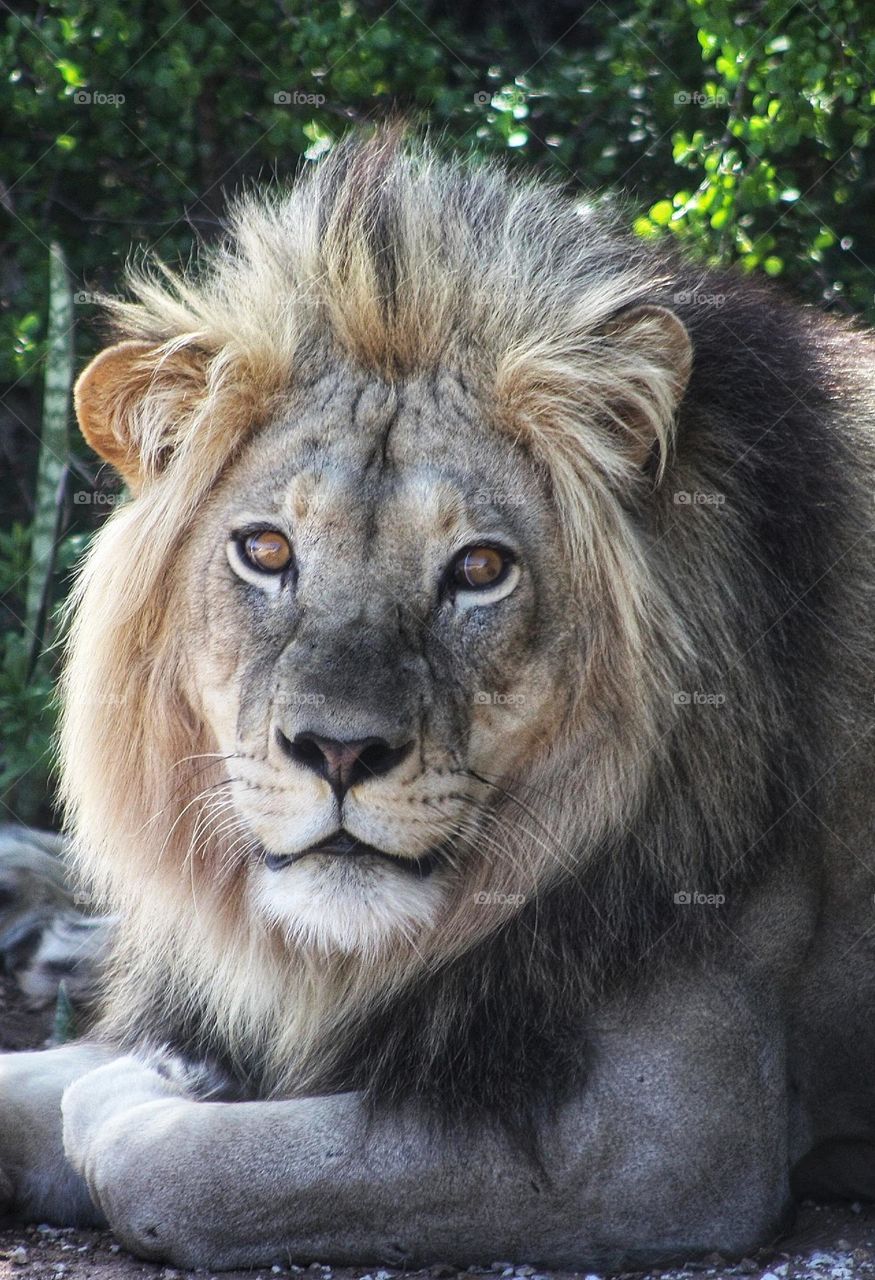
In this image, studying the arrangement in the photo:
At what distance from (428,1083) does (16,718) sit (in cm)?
276

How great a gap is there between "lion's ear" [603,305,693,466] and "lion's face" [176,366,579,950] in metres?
0.25

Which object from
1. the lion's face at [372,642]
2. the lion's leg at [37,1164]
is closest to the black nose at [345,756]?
the lion's face at [372,642]

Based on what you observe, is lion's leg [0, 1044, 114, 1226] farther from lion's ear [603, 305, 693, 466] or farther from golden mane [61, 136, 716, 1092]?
lion's ear [603, 305, 693, 466]

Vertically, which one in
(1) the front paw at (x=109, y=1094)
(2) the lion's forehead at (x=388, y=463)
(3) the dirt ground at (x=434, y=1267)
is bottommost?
(3) the dirt ground at (x=434, y=1267)

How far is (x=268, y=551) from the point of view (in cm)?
327

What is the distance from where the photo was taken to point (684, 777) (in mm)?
3348

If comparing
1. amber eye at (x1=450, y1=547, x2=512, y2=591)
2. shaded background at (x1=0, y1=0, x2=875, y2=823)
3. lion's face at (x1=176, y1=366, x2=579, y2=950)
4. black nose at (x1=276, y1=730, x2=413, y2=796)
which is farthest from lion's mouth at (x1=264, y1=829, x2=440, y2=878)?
shaded background at (x1=0, y1=0, x2=875, y2=823)

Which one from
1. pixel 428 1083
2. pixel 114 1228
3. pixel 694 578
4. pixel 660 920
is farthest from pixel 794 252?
pixel 114 1228

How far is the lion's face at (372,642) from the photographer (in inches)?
118

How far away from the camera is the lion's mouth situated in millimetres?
3010

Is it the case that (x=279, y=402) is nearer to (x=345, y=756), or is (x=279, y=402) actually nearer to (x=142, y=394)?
(x=142, y=394)

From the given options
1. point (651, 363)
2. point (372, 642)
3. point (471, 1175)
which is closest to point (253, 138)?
point (651, 363)

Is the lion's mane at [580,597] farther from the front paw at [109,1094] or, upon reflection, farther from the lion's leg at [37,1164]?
the lion's leg at [37,1164]

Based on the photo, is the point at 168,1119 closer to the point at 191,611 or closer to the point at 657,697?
the point at 191,611
